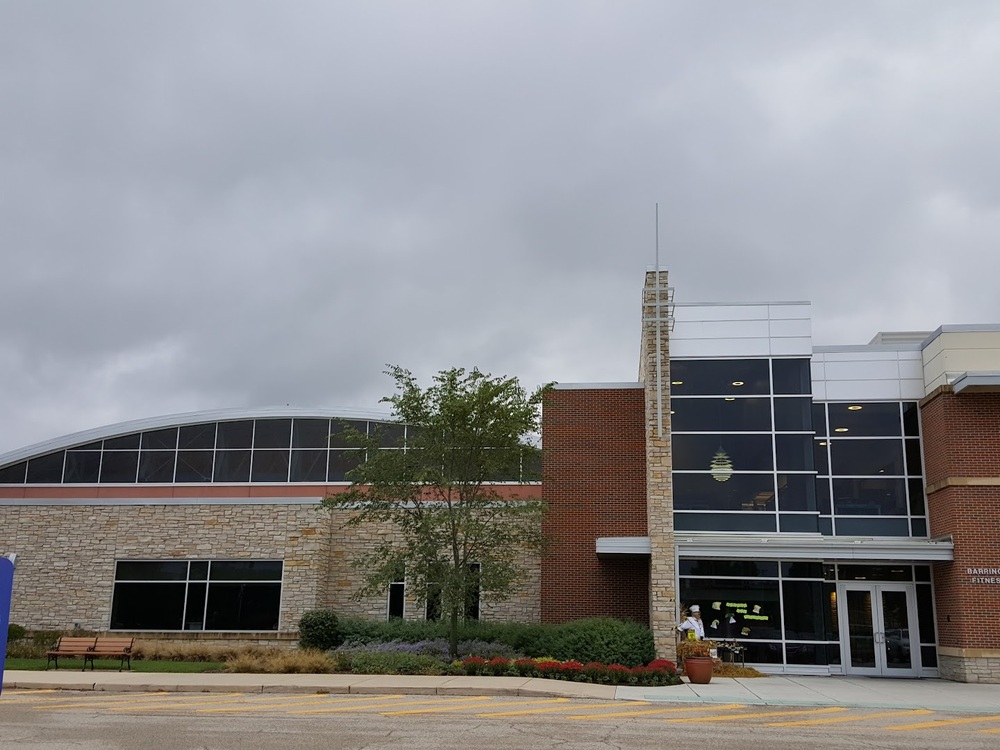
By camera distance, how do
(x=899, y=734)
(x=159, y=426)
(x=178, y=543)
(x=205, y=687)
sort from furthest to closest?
(x=159, y=426) → (x=178, y=543) → (x=205, y=687) → (x=899, y=734)

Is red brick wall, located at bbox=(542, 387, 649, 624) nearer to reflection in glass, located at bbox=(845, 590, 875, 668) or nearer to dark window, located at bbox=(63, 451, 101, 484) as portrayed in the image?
reflection in glass, located at bbox=(845, 590, 875, 668)

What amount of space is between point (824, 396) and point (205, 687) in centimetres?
1686

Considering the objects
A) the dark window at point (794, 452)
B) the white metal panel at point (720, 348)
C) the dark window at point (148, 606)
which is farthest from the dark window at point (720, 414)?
the dark window at point (148, 606)

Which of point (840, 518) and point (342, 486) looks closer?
point (840, 518)

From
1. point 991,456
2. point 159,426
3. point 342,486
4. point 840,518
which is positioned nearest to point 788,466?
point 840,518

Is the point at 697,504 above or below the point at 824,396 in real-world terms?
below

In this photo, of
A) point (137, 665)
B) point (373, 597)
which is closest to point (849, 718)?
point (373, 597)

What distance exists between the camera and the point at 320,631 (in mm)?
24922

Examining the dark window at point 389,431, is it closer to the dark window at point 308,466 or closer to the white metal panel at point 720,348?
the dark window at point 308,466

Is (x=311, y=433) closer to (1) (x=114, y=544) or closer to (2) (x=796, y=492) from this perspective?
(1) (x=114, y=544)

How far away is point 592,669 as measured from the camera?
18641mm

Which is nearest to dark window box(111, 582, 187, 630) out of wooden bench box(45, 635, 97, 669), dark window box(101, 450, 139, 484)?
dark window box(101, 450, 139, 484)

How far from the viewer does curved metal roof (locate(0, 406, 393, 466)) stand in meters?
30.0

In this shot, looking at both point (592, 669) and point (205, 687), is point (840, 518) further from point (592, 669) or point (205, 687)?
point (205, 687)
